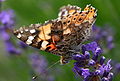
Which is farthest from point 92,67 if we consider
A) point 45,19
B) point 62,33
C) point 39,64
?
point 45,19

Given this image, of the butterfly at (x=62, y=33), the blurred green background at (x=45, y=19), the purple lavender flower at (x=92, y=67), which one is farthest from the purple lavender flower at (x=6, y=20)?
the purple lavender flower at (x=92, y=67)

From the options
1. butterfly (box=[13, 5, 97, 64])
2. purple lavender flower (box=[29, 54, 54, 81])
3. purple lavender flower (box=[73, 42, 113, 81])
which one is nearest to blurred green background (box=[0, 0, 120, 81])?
purple lavender flower (box=[29, 54, 54, 81])

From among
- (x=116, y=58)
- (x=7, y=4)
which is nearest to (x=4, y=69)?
(x=7, y=4)

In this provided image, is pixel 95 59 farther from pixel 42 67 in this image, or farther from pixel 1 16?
pixel 42 67

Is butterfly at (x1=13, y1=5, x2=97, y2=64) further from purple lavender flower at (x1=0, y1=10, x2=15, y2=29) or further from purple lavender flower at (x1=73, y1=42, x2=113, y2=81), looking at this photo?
purple lavender flower at (x1=0, y1=10, x2=15, y2=29)

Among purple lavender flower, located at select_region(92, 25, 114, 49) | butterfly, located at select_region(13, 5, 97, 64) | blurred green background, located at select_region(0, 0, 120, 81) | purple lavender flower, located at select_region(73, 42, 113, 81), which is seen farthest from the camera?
blurred green background, located at select_region(0, 0, 120, 81)

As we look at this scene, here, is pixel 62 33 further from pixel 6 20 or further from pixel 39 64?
pixel 39 64
